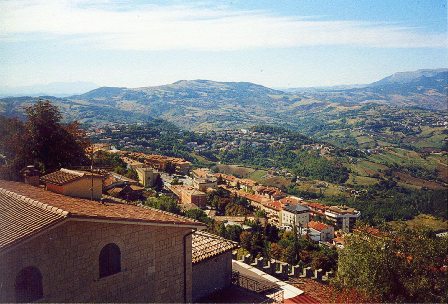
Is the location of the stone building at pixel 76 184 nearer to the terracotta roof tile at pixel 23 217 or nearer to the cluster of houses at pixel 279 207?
the terracotta roof tile at pixel 23 217

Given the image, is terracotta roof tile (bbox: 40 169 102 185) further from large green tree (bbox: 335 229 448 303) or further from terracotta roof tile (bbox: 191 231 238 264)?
large green tree (bbox: 335 229 448 303)

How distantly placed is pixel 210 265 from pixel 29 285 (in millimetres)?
6330

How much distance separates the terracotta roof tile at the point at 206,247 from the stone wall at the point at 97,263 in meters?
1.63

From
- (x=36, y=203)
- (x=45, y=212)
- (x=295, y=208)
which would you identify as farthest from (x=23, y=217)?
(x=295, y=208)

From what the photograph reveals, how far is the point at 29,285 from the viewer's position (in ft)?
26.5

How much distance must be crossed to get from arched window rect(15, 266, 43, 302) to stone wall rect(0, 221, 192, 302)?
0.37 feet

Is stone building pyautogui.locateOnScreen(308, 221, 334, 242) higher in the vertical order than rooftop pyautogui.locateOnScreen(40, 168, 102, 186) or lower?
lower

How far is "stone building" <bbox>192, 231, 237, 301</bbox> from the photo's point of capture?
12.8m

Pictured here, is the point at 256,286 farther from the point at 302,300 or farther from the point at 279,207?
the point at 279,207

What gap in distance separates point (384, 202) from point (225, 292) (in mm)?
93321

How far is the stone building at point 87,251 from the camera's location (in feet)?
26.2

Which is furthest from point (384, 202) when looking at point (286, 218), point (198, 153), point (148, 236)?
point (148, 236)

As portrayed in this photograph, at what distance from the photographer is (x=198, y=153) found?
156250 mm

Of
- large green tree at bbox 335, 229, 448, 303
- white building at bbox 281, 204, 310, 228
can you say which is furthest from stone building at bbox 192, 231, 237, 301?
white building at bbox 281, 204, 310, 228
